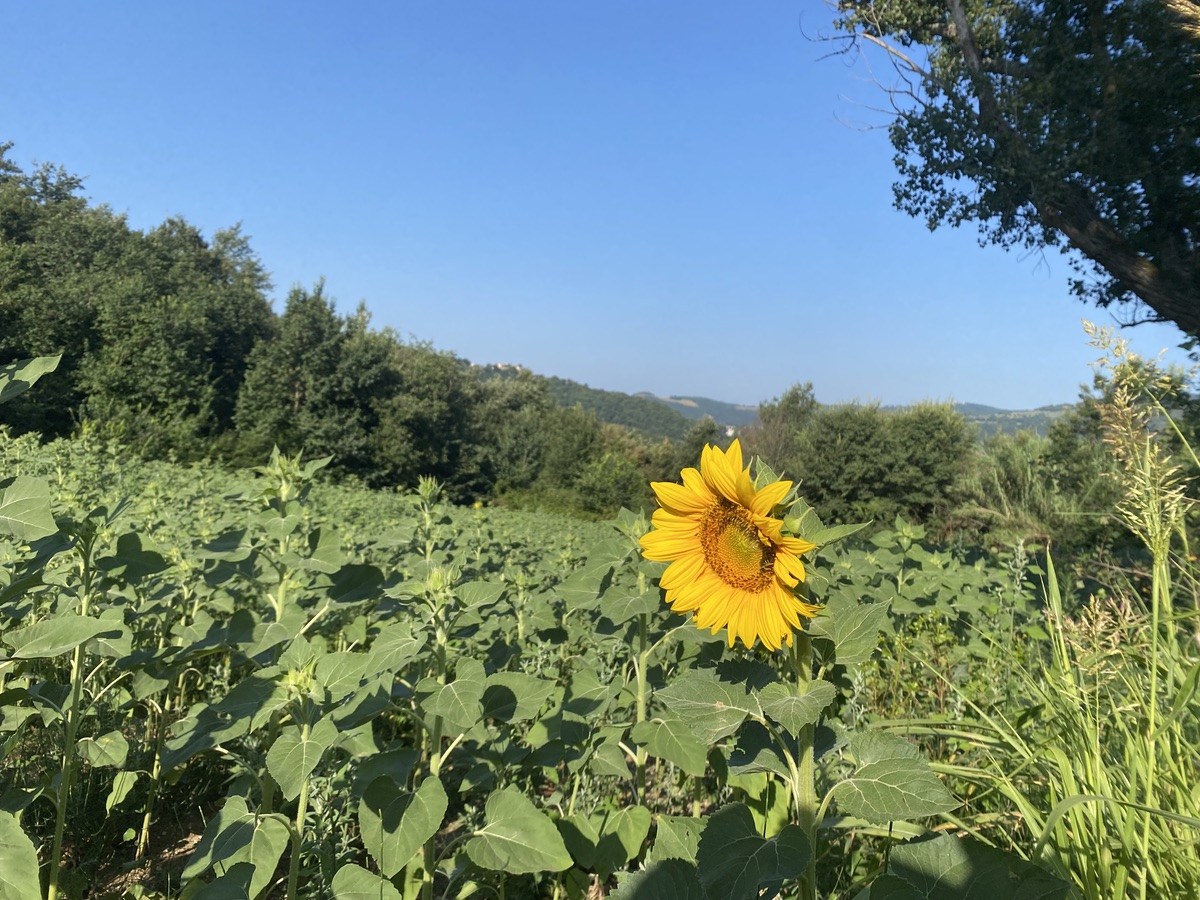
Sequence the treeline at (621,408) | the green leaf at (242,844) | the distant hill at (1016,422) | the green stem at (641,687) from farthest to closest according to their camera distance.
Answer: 1. the treeline at (621,408)
2. the distant hill at (1016,422)
3. the green stem at (641,687)
4. the green leaf at (242,844)

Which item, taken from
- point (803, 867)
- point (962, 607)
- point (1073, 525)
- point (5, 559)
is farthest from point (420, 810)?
point (1073, 525)

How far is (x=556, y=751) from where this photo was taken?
181 cm

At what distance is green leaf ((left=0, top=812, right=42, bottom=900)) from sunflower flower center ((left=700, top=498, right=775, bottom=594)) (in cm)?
125

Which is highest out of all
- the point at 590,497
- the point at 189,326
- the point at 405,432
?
the point at 189,326

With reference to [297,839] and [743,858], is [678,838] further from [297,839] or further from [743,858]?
[297,839]

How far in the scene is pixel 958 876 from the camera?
0.89 meters

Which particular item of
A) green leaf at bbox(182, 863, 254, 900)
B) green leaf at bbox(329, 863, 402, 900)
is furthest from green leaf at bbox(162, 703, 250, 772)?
green leaf at bbox(329, 863, 402, 900)

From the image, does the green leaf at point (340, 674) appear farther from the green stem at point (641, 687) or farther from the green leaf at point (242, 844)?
the green stem at point (641, 687)

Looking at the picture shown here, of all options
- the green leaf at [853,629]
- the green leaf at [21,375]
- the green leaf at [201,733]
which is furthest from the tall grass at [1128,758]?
the green leaf at [21,375]

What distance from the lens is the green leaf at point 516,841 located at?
1.34 m

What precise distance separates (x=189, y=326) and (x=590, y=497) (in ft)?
56.2

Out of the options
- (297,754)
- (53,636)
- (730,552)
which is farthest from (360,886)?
(730,552)

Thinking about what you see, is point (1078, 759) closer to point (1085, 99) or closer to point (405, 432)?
point (1085, 99)

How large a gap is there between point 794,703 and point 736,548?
0.31 m
